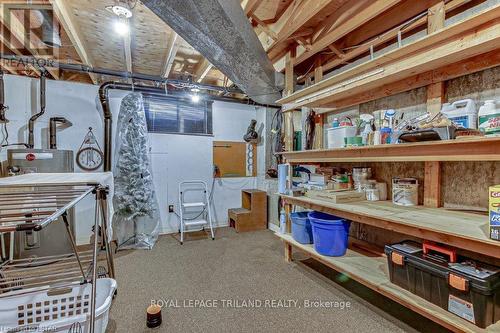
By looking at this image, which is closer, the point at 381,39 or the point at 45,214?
the point at 45,214

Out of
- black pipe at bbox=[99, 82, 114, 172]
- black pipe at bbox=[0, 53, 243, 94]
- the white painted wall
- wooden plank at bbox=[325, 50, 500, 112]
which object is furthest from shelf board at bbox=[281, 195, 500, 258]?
black pipe at bbox=[99, 82, 114, 172]

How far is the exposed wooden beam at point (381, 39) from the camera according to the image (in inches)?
Result: 68.4

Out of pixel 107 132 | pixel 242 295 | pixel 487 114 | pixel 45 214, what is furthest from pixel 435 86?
pixel 107 132

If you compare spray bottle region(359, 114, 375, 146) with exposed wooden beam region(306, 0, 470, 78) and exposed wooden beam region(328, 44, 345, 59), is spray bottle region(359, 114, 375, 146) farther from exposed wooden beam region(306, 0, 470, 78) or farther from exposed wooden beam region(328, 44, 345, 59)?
exposed wooden beam region(328, 44, 345, 59)

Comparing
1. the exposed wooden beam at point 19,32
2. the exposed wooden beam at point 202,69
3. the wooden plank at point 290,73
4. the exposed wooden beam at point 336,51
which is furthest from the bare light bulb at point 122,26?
the exposed wooden beam at point 336,51

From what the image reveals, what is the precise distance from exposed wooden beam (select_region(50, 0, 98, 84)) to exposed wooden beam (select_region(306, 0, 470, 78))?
271cm

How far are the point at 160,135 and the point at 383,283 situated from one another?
366cm

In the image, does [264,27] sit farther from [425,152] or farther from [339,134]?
[425,152]

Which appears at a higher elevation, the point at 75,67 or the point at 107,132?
the point at 75,67

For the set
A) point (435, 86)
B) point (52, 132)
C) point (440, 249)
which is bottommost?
point (440, 249)

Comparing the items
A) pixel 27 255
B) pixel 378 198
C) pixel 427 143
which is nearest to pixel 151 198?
pixel 27 255

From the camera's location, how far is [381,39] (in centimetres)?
225

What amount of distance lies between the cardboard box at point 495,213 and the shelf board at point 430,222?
39 mm

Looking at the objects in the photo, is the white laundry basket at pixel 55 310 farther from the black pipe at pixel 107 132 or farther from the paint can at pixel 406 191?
the black pipe at pixel 107 132
